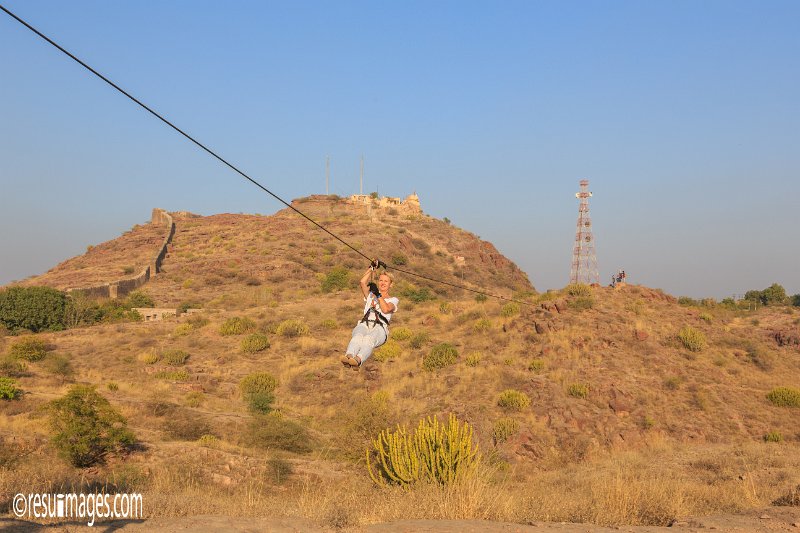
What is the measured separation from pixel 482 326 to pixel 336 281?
23883 mm

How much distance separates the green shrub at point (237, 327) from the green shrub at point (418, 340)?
1080 cm

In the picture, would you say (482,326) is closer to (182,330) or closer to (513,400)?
(513,400)

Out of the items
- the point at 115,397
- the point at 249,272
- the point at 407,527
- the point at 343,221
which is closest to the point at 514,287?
the point at 343,221

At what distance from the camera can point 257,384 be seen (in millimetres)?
29891

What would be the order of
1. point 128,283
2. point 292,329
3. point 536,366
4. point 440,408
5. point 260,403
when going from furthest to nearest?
point 128,283 < point 292,329 < point 536,366 < point 260,403 < point 440,408

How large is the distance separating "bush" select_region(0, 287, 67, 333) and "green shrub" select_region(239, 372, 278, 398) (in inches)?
727

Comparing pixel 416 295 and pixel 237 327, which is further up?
pixel 416 295

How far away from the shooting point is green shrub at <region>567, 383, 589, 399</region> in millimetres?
25500

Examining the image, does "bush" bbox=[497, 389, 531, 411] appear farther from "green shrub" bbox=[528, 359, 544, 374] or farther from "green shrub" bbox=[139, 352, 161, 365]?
"green shrub" bbox=[139, 352, 161, 365]

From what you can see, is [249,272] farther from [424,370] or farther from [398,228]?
[424,370]

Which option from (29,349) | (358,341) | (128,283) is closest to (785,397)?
(358,341)

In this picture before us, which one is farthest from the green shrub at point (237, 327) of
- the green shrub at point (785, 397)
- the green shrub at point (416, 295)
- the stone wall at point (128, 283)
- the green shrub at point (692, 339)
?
the green shrub at point (785, 397)

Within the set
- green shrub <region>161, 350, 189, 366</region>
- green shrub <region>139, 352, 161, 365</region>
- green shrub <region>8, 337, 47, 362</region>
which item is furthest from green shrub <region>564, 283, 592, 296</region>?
green shrub <region>8, 337, 47, 362</region>

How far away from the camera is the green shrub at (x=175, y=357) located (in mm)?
32938
